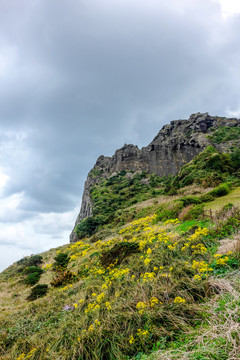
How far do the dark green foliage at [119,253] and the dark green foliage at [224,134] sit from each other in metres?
42.5

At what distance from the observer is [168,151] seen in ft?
193

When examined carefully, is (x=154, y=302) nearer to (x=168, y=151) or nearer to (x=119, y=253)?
(x=119, y=253)

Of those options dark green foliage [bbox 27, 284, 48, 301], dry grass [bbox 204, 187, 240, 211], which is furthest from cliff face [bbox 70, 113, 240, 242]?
dark green foliage [bbox 27, 284, 48, 301]

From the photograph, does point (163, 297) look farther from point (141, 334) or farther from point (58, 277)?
point (58, 277)

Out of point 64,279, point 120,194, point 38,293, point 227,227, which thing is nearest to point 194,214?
point 227,227

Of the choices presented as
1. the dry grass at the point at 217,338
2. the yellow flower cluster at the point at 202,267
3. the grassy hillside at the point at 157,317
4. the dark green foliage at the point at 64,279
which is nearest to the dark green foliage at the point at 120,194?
the dark green foliage at the point at 64,279

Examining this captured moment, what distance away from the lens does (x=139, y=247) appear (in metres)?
9.10

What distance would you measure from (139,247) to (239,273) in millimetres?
5574

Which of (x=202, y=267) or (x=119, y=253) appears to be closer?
(x=202, y=267)

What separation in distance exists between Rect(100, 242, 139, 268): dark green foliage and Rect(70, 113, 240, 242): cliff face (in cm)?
3880

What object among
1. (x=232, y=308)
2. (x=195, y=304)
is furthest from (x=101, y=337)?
(x=232, y=308)

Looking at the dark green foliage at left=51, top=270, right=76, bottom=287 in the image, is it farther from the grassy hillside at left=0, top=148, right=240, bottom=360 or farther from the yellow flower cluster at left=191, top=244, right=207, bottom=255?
the yellow flower cluster at left=191, top=244, right=207, bottom=255

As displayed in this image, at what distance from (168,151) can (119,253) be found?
53293 mm

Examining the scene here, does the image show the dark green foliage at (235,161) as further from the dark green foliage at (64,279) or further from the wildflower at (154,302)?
the wildflower at (154,302)
